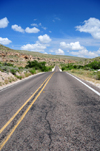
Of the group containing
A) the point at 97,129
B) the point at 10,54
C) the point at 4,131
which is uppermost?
the point at 10,54

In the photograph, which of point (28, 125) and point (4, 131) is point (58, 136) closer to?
point (28, 125)

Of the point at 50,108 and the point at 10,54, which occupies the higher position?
the point at 10,54

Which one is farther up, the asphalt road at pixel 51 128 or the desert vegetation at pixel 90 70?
the desert vegetation at pixel 90 70

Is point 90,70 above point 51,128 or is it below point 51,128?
above

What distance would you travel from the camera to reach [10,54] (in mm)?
65750

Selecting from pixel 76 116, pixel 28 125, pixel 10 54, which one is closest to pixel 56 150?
pixel 28 125

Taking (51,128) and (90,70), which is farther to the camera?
(90,70)

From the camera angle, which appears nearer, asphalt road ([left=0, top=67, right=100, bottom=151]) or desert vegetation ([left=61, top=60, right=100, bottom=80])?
asphalt road ([left=0, top=67, right=100, bottom=151])

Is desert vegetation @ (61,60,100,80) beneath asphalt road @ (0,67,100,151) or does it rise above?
above

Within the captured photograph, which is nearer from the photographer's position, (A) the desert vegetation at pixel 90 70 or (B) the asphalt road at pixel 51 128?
(B) the asphalt road at pixel 51 128

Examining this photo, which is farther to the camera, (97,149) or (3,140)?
(3,140)

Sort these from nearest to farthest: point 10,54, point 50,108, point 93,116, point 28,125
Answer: point 28,125 → point 93,116 → point 50,108 → point 10,54

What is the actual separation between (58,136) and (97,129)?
3.76ft

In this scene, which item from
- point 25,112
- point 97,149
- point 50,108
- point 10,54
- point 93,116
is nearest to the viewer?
point 97,149
